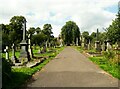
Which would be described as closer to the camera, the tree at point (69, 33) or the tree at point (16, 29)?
the tree at point (16, 29)

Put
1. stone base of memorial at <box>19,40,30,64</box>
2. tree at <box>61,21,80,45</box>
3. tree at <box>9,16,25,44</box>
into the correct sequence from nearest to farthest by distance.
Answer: stone base of memorial at <box>19,40,30,64</box>, tree at <box>9,16,25,44</box>, tree at <box>61,21,80,45</box>

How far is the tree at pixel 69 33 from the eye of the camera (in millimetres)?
132750

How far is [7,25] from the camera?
84.8 m

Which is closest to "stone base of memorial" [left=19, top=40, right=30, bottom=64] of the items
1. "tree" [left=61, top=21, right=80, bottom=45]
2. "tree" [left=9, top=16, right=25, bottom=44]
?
"tree" [left=9, top=16, right=25, bottom=44]

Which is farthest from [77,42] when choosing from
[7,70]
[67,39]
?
[7,70]

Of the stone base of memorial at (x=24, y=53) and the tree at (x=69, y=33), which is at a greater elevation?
the tree at (x=69, y=33)

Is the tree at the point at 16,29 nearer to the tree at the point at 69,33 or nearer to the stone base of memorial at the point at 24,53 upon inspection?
the stone base of memorial at the point at 24,53

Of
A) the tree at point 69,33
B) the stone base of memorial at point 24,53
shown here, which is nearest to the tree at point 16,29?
the stone base of memorial at point 24,53

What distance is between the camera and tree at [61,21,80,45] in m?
133

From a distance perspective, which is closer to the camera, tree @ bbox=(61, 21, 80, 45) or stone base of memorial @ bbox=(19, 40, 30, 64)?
stone base of memorial @ bbox=(19, 40, 30, 64)

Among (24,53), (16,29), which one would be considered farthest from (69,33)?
(24,53)

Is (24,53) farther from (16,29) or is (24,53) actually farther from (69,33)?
(69,33)

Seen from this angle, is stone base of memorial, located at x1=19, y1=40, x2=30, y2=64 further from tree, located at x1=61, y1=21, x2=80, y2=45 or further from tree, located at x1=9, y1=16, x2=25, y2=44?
tree, located at x1=61, y1=21, x2=80, y2=45

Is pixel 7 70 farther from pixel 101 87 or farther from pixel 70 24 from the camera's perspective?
pixel 70 24
